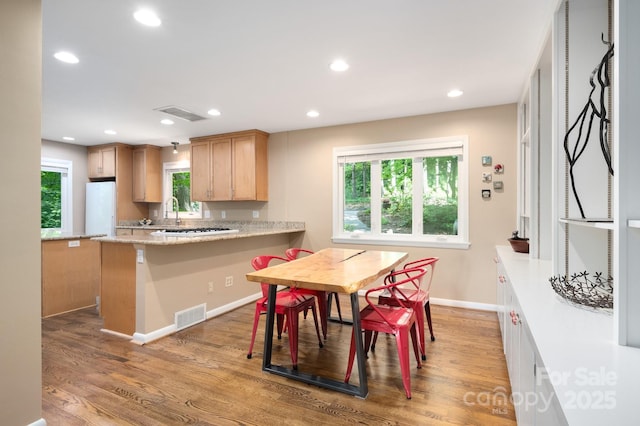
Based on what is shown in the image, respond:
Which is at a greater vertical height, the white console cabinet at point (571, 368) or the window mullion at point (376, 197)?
the window mullion at point (376, 197)

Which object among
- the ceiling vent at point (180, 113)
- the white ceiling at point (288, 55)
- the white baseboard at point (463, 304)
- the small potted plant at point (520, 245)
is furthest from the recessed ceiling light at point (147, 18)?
the white baseboard at point (463, 304)

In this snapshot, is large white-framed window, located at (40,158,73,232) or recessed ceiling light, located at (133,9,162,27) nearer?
recessed ceiling light, located at (133,9,162,27)

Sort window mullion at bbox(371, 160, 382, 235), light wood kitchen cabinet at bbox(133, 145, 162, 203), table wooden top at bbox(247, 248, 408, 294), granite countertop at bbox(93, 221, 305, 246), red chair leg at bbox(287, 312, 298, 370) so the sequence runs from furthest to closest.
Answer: light wood kitchen cabinet at bbox(133, 145, 162, 203) → window mullion at bbox(371, 160, 382, 235) → granite countertop at bbox(93, 221, 305, 246) → red chair leg at bbox(287, 312, 298, 370) → table wooden top at bbox(247, 248, 408, 294)

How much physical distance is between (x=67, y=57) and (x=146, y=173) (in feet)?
12.3

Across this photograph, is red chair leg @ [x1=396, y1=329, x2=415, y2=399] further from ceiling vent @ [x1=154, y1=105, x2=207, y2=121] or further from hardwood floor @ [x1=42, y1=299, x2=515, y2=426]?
ceiling vent @ [x1=154, y1=105, x2=207, y2=121]

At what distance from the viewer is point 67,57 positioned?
263 cm

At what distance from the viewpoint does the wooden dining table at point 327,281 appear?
6.84ft

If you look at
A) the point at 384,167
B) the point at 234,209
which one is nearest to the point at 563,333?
the point at 384,167

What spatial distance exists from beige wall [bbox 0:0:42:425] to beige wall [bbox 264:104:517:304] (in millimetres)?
3528

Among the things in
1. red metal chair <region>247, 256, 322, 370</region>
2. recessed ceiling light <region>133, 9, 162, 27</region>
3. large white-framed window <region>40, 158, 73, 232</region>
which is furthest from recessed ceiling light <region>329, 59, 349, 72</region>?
large white-framed window <region>40, 158, 73, 232</region>

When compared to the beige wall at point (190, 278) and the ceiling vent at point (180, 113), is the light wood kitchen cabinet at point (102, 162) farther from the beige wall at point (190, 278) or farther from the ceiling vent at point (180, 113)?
the beige wall at point (190, 278)

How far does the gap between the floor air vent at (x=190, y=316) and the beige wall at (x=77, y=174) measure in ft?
12.9

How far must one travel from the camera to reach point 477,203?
157 inches

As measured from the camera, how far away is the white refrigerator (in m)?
5.94
